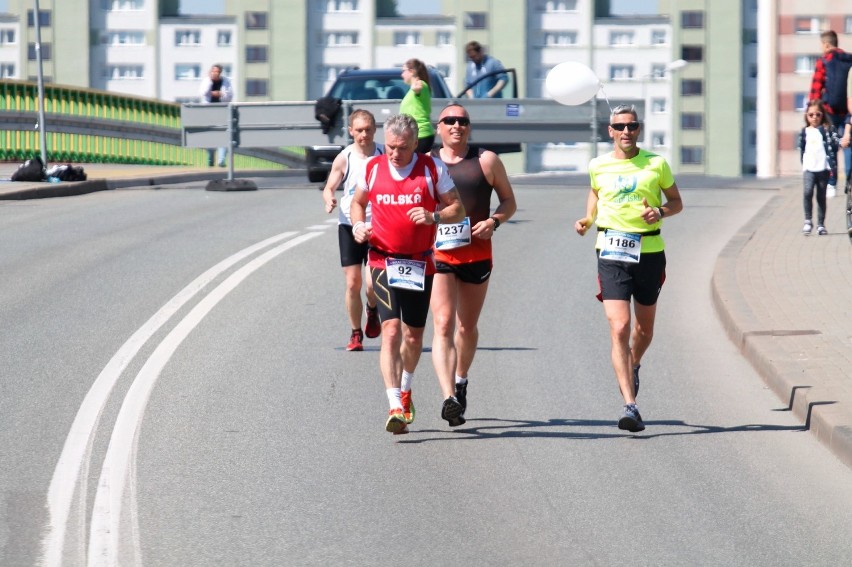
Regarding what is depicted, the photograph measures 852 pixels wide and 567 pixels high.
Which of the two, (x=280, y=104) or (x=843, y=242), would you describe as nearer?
(x=843, y=242)

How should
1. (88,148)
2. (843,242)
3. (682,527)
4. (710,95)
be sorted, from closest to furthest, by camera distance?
1. (682,527)
2. (843,242)
3. (88,148)
4. (710,95)

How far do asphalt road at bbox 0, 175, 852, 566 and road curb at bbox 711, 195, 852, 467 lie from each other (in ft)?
0.37

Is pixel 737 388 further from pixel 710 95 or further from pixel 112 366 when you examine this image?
pixel 710 95

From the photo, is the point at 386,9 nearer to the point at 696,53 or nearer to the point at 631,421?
the point at 696,53

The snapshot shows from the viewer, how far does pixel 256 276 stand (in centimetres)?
1555

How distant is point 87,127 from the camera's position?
36.2 m

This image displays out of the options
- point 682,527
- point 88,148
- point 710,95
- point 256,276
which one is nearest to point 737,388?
point 682,527

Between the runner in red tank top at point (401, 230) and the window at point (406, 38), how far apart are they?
115 metres

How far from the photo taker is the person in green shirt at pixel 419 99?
14.0m

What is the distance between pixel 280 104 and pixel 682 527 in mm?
20148

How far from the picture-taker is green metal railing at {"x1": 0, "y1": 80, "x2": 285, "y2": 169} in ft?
114

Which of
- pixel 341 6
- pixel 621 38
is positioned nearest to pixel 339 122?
pixel 341 6

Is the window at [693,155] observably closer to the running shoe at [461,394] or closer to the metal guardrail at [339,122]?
the metal guardrail at [339,122]

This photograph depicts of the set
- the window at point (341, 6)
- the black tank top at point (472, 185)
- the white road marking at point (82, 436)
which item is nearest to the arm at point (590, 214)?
the black tank top at point (472, 185)
